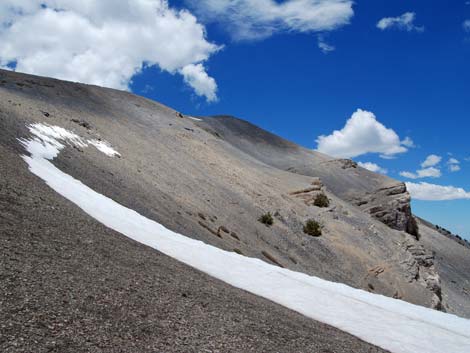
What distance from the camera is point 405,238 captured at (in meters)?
43.3

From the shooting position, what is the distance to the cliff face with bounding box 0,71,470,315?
20.8 meters

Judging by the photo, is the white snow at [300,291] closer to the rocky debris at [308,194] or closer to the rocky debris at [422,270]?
the rocky debris at [422,270]

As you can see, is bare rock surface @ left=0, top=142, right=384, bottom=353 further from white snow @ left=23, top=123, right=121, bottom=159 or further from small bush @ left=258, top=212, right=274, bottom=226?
small bush @ left=258, top=212, right=274, bottom=226

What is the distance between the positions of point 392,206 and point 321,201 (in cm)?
1758

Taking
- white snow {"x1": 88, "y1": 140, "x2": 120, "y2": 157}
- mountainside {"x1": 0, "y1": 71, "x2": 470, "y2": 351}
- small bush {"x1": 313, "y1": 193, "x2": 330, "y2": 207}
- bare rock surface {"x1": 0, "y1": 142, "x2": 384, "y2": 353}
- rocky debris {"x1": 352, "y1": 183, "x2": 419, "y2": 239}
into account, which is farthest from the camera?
rocky debris {"x1": 352, "y1": 183, "x2": 419, "y2": 239}

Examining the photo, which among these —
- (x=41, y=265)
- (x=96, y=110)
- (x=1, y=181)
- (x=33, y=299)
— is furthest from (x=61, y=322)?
(x=96, y=110)

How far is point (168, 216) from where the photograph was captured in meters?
19.4

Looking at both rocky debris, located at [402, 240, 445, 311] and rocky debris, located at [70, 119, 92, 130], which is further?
rocky debris, located at [402, 240, 445, 311]

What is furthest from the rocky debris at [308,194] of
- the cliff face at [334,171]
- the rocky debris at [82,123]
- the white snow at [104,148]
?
the rocky debris at [82,123]

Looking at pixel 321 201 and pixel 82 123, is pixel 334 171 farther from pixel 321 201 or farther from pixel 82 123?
pixel 82 123

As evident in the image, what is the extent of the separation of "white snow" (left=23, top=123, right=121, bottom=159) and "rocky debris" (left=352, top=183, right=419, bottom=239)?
3450 cm

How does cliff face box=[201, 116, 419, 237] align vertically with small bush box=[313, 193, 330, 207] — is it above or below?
above

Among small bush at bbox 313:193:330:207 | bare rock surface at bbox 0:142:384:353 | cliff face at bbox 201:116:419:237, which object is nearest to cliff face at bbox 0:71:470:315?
small bush at bbox 313:193:330:207

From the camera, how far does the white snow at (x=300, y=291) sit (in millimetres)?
11227
